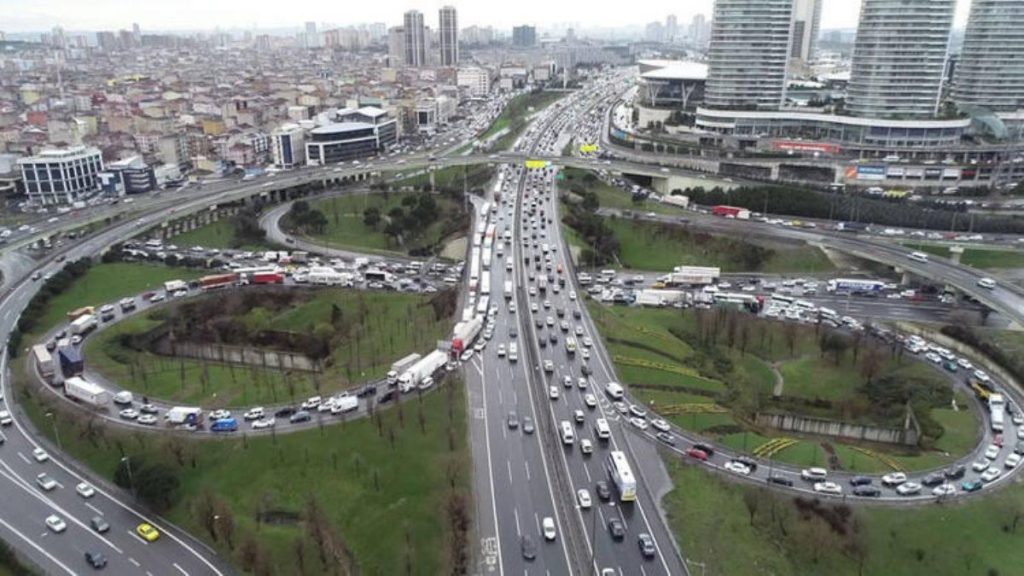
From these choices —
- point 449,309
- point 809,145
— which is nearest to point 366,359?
point 449,309

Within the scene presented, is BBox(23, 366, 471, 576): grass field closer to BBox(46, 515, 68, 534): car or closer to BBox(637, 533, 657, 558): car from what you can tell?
BBox(46, 515, 68, 534): car

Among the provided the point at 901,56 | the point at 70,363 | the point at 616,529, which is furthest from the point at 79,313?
the point at 901,56

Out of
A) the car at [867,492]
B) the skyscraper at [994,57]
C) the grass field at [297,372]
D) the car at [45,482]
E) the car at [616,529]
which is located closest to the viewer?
the car at [616,529]

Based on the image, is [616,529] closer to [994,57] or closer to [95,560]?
[95,560]

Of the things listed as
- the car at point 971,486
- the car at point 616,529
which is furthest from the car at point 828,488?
the car at point 616,529

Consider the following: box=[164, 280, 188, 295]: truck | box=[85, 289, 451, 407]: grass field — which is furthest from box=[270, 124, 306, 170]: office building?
box=[85, 289, 451, 407]: grass field

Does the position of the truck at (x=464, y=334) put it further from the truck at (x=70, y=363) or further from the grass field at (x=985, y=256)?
the grass field at (x=985, y=256)
